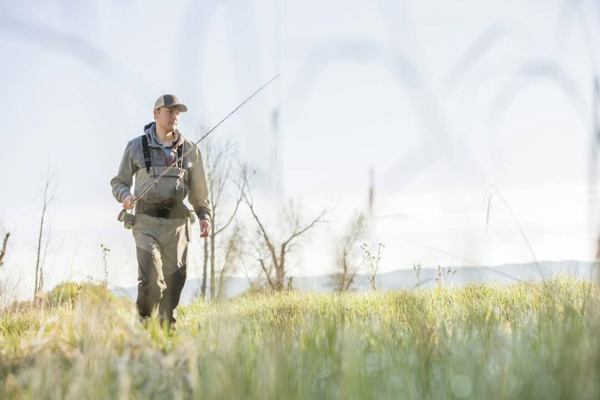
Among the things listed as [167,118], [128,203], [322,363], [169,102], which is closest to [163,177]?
[128,203]

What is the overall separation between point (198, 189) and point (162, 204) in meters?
0.53

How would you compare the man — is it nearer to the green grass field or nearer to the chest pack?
the chest pack

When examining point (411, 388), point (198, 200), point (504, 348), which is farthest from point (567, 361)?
point (198, 200)

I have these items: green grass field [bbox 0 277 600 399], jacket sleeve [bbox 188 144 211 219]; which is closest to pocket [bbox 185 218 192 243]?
jacket sleeve [bbox 188 144 211 219]

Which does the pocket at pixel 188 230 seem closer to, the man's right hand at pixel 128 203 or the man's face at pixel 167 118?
the man's right hand at pixel 128 203

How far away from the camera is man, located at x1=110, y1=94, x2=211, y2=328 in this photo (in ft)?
19.3

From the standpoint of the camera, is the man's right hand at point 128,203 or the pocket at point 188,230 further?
the pocket at point 188,230

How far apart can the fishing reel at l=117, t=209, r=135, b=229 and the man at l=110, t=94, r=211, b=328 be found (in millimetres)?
43

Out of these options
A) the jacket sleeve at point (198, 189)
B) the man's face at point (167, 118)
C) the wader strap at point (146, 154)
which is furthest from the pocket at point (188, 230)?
the man's face at point (167, 118)

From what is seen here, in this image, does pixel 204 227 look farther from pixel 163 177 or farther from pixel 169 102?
pixel 169 102

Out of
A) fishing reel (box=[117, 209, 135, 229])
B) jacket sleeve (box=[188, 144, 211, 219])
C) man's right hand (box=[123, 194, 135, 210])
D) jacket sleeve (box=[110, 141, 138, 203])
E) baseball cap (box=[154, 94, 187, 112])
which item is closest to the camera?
man's right hand (box=[123, 194, 135, 210])

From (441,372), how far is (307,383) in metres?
0.58

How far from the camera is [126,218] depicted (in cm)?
588

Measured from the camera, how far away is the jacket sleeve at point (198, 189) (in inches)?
248
